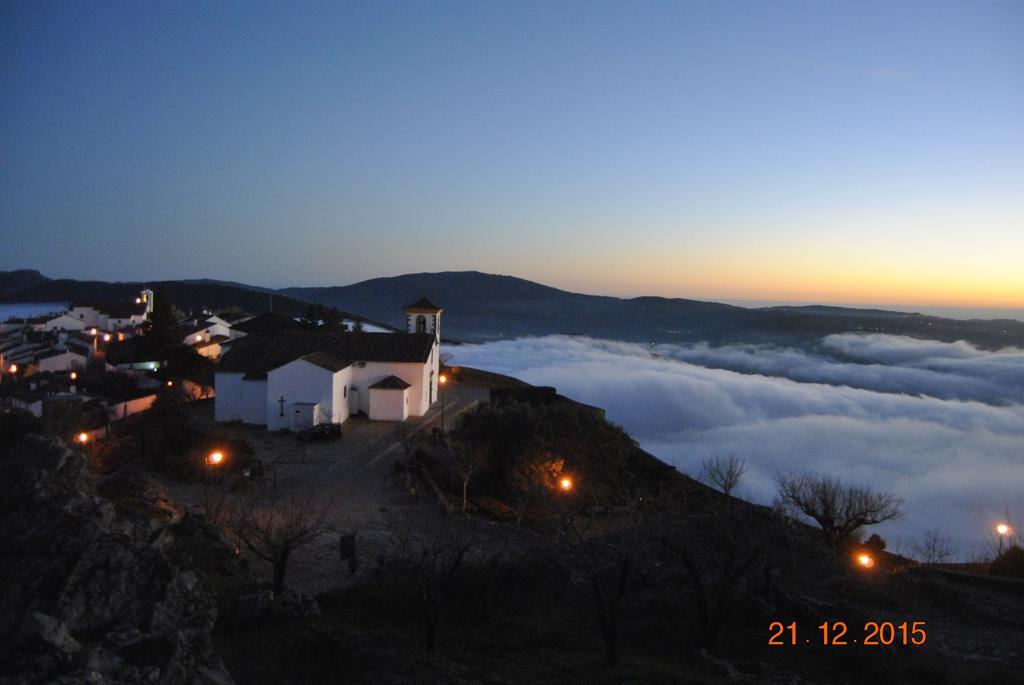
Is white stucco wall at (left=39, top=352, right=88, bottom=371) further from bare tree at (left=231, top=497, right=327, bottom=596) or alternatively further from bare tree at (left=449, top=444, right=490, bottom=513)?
bare tree at (left=449, top=444, right=490, bottom=513)

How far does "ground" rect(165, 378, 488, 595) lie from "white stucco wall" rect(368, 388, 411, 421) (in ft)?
1.75

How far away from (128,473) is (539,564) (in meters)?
11.7

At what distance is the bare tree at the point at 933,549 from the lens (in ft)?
66.9

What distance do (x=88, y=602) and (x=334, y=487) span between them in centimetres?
1177

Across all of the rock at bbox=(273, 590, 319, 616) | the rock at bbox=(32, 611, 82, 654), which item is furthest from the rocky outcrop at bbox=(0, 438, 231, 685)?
the rock at bbox=(273, 590, 319, 616)

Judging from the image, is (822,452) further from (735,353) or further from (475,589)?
(735,353)

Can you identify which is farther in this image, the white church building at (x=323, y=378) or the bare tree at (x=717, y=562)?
the white church building at (x=323, y=378)

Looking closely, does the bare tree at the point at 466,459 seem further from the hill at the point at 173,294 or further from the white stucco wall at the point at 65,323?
the hill at the point at 173,294

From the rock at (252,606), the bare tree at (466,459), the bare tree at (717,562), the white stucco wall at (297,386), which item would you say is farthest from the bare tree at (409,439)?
the rock at (252,606)

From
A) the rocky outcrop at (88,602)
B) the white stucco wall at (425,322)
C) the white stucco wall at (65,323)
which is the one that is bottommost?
the rocky outcrop at (88,602)

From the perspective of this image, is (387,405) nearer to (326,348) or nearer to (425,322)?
(326,348)

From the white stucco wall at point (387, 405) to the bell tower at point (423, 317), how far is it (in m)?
6.53

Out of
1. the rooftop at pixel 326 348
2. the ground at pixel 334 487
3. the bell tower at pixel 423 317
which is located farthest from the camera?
the bell tower at pixel 423 317

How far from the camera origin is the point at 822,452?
47.2 meters
